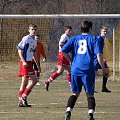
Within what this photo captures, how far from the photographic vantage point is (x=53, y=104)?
15.2 m

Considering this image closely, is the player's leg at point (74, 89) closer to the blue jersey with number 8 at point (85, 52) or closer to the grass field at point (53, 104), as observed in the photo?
the blue jersey with number 8 at point (85, 52)

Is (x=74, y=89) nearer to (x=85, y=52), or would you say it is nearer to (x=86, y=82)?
(x=86, y=82)

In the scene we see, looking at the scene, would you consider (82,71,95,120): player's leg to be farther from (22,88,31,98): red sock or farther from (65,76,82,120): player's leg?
(22,88,31,98): red sock

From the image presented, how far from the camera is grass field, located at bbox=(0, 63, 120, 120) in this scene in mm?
12867

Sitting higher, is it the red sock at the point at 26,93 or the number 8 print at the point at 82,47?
the number 8 print at the point at 82,47

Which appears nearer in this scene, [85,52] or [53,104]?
[85,52]

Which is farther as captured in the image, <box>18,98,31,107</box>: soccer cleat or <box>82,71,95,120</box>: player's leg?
<box>18,98,31,107</box>: soccer cleat

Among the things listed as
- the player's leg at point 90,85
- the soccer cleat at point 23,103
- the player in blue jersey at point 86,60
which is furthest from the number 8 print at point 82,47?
→ the soccer cleat at point 23,103

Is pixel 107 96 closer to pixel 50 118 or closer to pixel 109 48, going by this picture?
pixel 50 118

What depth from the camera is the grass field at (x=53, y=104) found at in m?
12.9

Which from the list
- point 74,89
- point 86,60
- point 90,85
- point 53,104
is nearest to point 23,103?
point 53,104

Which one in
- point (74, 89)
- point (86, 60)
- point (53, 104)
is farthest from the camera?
point (53, 104)

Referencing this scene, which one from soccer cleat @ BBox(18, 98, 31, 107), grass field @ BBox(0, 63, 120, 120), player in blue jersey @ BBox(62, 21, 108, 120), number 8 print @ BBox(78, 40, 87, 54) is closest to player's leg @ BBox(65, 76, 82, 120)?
player in blue jersey @ BBox(62, 21, 108, 120)

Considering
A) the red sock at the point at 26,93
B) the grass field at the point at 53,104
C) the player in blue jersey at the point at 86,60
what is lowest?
the grass field at the point at 53,104
